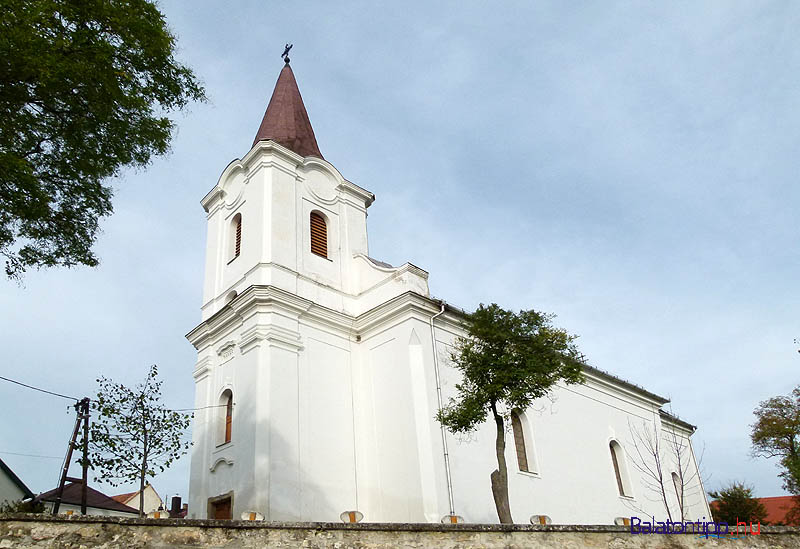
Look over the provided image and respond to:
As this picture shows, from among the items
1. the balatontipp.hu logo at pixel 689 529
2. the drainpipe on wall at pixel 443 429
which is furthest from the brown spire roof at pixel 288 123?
the balatontipp.hu logo at pixel 689 529

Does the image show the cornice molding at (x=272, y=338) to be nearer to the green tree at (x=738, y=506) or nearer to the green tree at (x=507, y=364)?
the green tree at (x=507, y=364)

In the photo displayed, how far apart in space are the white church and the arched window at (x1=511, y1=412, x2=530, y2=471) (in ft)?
0.19

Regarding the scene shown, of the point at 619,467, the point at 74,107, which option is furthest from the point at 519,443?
the point at 74,107

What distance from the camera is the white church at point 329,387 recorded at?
18000mm

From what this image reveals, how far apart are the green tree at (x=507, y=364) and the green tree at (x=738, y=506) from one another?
22.4 meters

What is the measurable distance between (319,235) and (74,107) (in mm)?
12651

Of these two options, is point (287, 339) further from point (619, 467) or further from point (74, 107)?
point (619, 467)

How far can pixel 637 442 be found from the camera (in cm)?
3003

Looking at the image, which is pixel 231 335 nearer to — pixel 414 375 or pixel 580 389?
pixel 414 375

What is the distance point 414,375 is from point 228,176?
1072 cm

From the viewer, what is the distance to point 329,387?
2002 cm

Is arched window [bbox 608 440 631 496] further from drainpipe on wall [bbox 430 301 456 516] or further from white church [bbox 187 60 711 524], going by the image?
drainpipe on wall [bbox 430 301 456 516]

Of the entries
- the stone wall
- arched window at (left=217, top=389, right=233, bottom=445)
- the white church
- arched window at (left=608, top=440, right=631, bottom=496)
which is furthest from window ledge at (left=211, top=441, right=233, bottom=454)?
arched window at (left=608, top=440, right=631, bottom=496)

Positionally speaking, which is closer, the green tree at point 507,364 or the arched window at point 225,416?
the green tree at point 507,364
